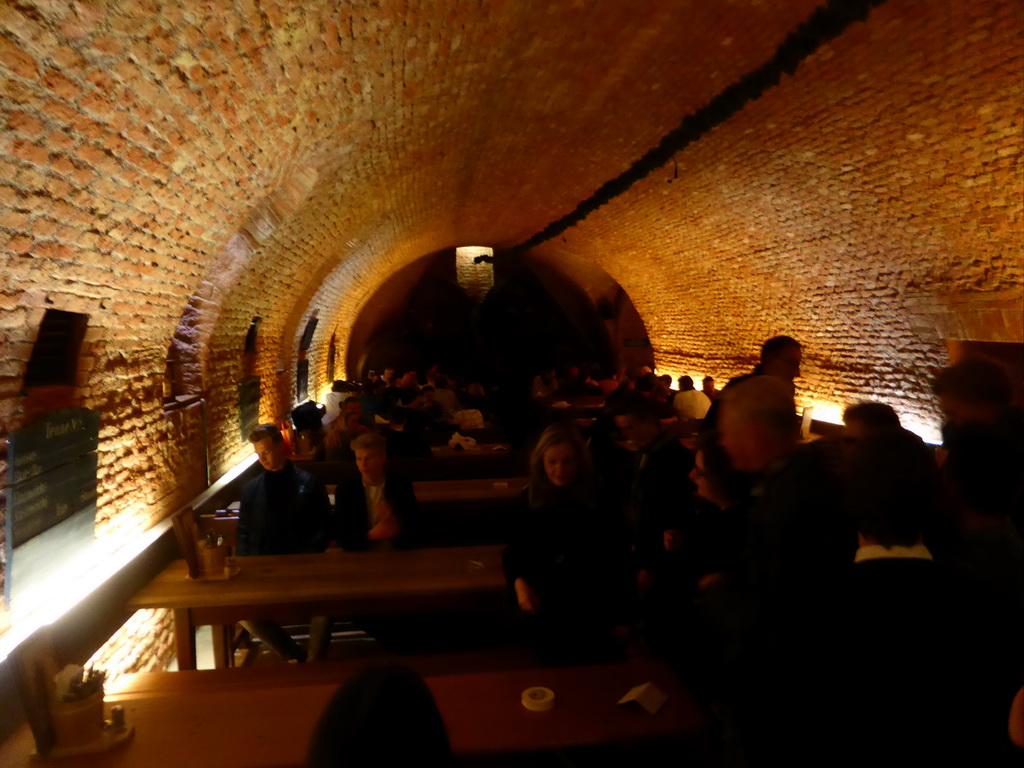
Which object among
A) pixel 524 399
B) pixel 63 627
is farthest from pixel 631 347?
pixel 63 627

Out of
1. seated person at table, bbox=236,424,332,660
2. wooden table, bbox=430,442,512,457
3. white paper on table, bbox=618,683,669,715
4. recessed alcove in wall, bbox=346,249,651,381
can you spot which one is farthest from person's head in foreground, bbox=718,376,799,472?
recessed alcove in wall, bbox=346,249,651,381

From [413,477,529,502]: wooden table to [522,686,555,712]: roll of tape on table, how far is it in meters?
2.59

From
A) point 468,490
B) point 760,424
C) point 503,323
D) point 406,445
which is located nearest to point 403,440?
point 406,445

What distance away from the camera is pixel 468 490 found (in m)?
5.30

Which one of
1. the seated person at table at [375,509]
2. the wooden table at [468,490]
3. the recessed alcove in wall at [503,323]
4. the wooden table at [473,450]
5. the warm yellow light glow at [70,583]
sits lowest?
the warm yellow light glow at [70,583]

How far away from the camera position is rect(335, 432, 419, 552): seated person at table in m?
3.76

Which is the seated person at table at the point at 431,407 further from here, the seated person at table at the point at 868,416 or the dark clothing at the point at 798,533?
the dark clothing at the point at 798,533

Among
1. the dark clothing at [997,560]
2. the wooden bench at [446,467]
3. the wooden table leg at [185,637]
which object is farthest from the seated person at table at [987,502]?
the wooden bench at [446,467]

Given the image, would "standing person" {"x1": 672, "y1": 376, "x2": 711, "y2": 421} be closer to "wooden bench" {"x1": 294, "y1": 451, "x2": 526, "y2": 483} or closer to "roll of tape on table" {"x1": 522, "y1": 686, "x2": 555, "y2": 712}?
"wooden bench" {"x1": 294, "y1": 451, "x2": 526, "y2": 483}

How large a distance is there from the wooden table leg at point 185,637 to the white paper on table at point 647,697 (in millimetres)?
2322

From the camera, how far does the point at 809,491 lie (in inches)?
66.9

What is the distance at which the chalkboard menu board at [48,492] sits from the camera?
9.68ft

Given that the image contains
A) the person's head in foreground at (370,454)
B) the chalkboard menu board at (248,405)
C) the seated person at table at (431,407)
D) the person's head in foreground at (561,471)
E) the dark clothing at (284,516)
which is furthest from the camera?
the seated person at table at (431,407)

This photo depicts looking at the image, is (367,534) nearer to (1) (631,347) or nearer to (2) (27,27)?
(2) (27,27)
